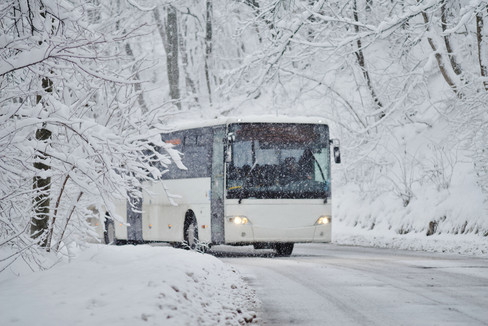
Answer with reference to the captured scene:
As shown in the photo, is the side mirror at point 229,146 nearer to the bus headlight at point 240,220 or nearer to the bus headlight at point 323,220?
the bus headlight at point 240,220

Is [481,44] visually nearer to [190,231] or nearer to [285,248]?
[285,248]

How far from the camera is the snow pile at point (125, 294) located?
671 cm

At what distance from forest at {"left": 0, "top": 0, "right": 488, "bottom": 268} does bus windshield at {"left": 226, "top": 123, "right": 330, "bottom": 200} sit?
2294mm

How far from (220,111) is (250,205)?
18.6 meters

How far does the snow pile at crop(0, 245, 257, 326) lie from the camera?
6.71 m

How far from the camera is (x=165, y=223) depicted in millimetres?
21359

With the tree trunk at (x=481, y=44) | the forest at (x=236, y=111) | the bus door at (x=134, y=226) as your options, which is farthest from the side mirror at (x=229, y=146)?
the tree trunk at (x=481, y=44)

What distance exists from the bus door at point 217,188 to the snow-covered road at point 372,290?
1921 mm

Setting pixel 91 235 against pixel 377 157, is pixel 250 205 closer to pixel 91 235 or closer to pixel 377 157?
pixel 91 235

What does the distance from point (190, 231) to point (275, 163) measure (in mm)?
3107

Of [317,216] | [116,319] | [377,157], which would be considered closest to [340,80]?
[377,157]

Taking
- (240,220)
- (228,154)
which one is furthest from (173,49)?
(240,220)

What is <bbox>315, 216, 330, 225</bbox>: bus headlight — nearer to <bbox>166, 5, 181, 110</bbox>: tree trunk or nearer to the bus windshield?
the bus windshield

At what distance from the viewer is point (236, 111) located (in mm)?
32688
